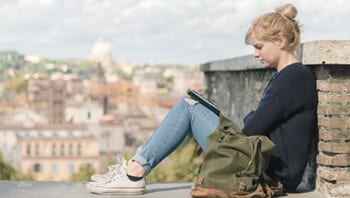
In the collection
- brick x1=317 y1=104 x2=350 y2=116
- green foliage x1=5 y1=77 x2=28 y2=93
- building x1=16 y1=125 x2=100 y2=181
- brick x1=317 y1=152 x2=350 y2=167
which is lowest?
building x1=16 y1=125 x2=100 y2=181

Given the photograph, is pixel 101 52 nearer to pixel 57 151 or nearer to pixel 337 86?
pixel 57 151

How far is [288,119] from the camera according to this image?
12.3ft

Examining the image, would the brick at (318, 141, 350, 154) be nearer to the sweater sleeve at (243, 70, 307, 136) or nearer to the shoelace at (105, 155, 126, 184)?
the sweater sleeve at (243, 70, 307, 136)

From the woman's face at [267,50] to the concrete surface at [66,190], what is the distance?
657 mm

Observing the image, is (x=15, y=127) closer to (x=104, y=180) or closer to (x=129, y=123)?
(x=129, y=123)

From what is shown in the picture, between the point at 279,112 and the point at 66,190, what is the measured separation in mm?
1199

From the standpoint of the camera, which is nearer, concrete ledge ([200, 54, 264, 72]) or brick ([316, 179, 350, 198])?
brick ([316, 179, 350, 198])

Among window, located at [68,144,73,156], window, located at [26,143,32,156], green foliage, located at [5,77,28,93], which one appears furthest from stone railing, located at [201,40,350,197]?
green foliage, located at [5,77,28,93]

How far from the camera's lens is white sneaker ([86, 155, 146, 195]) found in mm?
4016

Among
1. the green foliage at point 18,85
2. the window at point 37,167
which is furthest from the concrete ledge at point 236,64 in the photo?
the green foliage at point 18,85

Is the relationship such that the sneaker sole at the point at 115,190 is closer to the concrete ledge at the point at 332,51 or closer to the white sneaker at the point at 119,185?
the white sneaker at the point at 119,185

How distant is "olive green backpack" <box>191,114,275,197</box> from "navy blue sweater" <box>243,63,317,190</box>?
159mm

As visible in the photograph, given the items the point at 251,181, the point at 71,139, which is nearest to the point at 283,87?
the point at 251,181

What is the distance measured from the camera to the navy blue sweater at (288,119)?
12.1 feet
